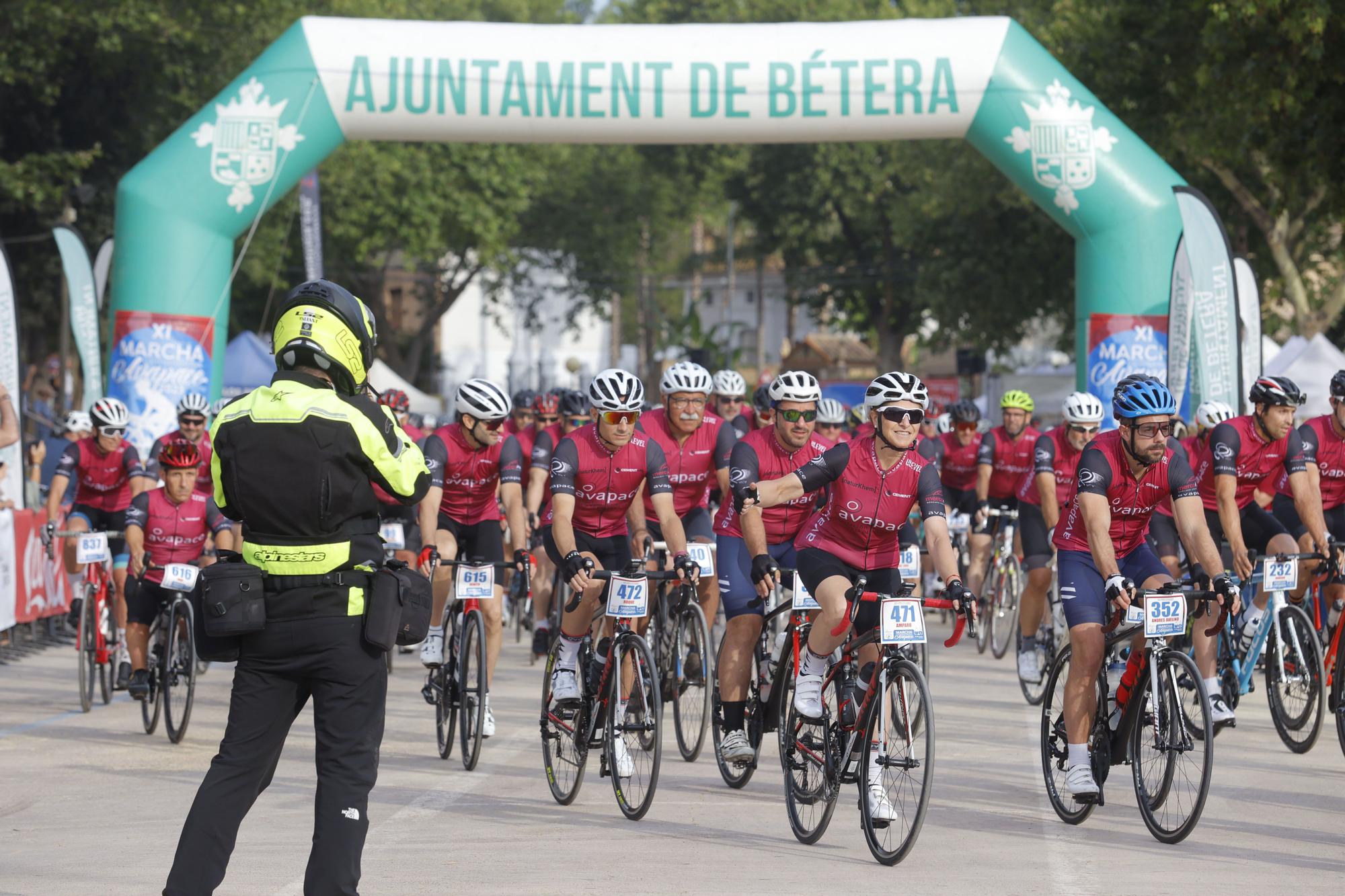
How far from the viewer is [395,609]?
557cm

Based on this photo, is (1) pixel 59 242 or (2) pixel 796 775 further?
(1) pixel 59 242

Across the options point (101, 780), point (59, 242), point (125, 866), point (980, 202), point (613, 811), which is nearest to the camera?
point (125, 866)

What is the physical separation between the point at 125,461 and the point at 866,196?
141ft

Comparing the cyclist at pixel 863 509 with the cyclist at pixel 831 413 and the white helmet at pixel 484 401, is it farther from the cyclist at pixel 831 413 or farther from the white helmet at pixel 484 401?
the cyclist at pixel 831 413

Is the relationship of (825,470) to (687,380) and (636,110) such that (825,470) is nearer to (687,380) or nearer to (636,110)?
(687,380)

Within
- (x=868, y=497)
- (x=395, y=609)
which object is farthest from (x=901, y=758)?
(x=395, y=609)

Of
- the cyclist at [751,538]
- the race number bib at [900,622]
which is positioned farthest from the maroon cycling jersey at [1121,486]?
the cyclist at [751,538]

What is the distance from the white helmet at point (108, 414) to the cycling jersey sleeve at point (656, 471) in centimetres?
554

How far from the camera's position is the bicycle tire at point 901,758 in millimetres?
7254

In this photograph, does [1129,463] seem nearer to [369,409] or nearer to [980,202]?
[369,409]

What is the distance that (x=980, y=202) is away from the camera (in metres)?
37.8

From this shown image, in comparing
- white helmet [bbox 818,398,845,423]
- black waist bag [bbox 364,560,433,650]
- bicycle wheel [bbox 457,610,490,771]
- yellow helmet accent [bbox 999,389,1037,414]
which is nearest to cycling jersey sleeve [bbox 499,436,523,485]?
bicycle wheel [bbox 457,610,490,771]

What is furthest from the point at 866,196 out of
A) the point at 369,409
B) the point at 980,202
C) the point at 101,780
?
the point at 369,409

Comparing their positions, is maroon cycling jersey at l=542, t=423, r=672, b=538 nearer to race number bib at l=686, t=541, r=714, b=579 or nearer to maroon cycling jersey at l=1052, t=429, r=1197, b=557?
race number bib at l=686, t=541, r=714, b=579
